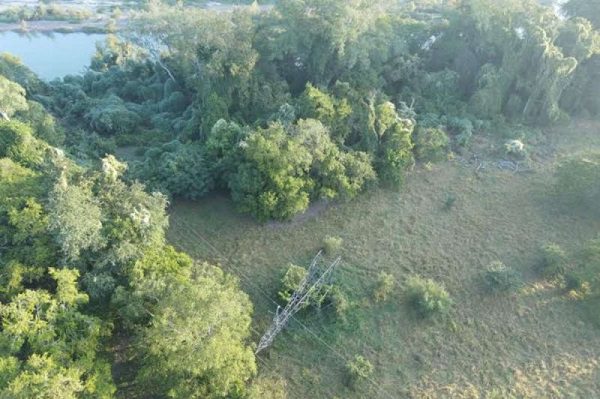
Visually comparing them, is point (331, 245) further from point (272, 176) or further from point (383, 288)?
point (272, 176)

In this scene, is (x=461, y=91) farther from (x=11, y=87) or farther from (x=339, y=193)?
(x=11, y=87)

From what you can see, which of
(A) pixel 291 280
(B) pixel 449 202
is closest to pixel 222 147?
(A) pixel 291 280

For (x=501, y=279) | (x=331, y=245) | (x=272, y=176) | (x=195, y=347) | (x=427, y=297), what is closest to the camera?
(x=195, y=347)

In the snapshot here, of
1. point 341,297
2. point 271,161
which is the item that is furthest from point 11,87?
point 341,297

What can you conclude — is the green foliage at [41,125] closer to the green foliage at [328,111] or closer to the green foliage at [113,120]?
the green foliage at [113,120]

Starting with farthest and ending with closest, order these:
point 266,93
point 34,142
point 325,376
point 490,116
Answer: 1. point 490,116
2. point 266,93
3. point 34,142
4. point 325,376

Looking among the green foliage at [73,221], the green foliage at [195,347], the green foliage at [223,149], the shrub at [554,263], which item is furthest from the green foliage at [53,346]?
the shrub at [554,263]
